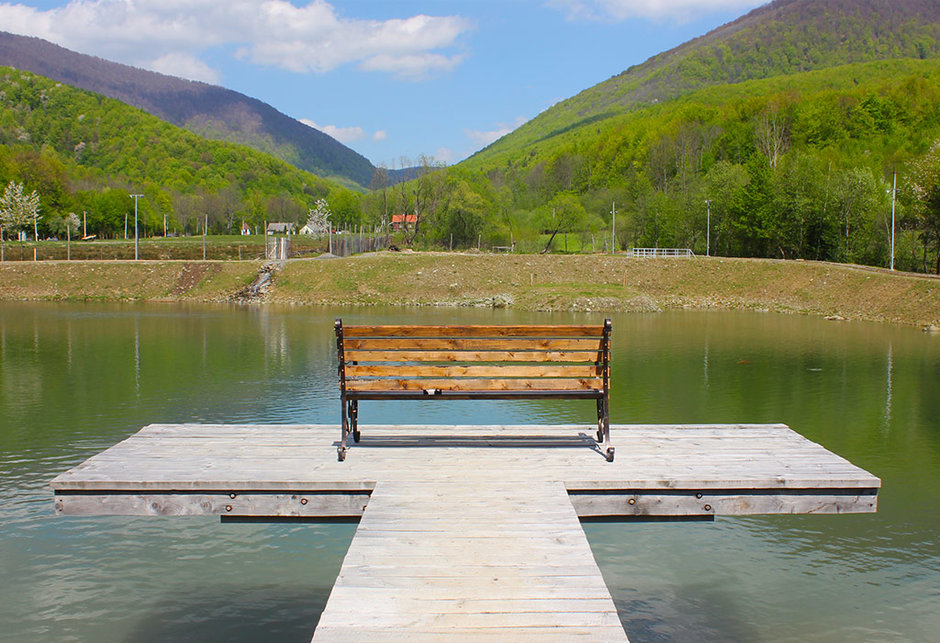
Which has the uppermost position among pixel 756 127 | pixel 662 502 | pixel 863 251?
pixel 756 127

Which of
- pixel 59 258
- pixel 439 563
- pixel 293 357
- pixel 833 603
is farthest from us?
pixel 59 258

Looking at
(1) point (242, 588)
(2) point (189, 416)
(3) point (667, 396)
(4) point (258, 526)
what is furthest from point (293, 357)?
(1) point (242, 588)

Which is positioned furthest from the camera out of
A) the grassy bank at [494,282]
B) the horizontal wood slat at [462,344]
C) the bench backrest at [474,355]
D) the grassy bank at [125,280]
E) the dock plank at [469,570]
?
the grassy bank at [125,280]

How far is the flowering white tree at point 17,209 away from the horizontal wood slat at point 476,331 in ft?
356

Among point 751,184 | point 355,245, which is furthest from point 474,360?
point 355,245

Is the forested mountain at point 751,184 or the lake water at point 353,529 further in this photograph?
the forested mountain at point 751,184

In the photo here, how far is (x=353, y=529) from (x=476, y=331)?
3019mm

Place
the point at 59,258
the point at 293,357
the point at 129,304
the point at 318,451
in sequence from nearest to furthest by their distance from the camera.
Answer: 1. the point at 318,451
2. the point at 293,357
3. the point at 129,304
4. the point at 59,258

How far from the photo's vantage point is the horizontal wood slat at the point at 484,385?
8.89 m

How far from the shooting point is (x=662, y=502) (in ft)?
25.0

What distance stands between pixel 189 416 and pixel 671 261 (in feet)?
190

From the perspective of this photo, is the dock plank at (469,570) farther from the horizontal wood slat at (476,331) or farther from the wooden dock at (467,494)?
the horizontal wood slat at (476,331)

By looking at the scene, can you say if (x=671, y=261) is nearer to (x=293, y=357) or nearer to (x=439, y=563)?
(x=293, y=357)

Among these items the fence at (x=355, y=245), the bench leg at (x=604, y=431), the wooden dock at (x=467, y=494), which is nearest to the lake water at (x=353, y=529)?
the wooden dock at (x=467, y=494)
